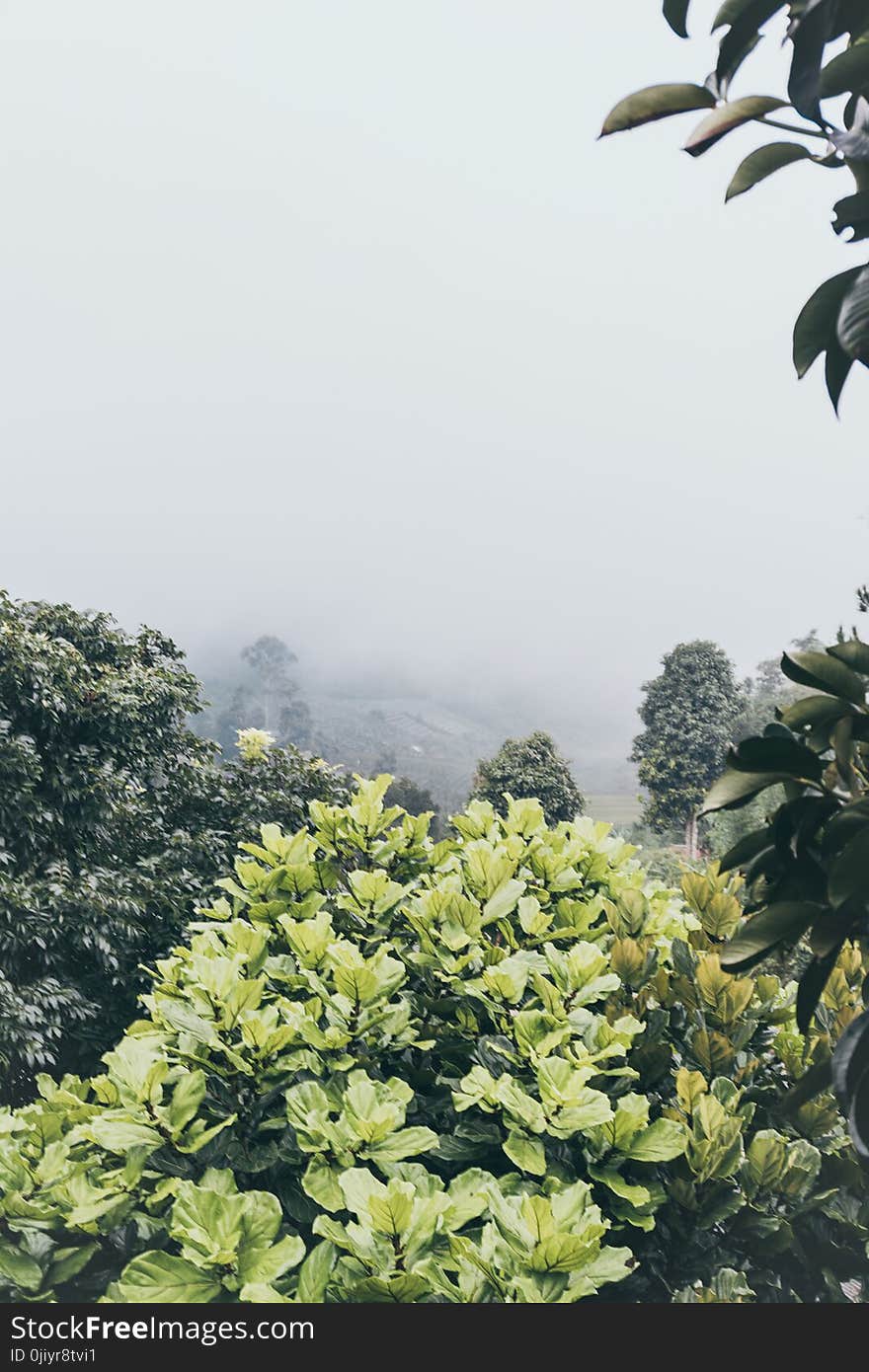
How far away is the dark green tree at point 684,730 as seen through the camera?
23281 millimetres

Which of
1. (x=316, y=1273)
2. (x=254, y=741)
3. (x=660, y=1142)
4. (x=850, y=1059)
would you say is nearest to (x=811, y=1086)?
(x=850, y=1059)

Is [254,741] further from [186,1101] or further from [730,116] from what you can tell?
[730,116]

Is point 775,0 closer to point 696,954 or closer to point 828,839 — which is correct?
point 828,839

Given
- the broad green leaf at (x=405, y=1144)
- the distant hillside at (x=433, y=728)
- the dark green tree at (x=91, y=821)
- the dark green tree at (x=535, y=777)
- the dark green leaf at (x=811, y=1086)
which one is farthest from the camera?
the distant hillside at (x=433, y=728)

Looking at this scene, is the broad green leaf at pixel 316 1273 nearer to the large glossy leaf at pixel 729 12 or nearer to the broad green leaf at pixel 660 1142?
the broad green leaf at pixel 660 1142

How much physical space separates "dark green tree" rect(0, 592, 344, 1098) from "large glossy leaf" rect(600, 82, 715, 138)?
535cm

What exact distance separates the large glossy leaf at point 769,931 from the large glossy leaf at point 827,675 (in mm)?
245

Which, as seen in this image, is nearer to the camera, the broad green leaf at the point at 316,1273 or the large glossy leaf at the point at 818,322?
the large glossy leaf at the point at 818,322

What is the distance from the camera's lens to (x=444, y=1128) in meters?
1.76

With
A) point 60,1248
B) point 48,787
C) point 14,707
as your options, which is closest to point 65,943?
point 48,787

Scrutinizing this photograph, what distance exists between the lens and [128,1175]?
59.1 inches

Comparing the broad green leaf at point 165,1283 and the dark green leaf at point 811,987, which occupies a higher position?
the dark green leaf at point 811,987

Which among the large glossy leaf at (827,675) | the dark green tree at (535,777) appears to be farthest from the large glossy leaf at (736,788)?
the dark green tree at (535,777)

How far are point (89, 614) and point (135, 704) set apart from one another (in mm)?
1487
